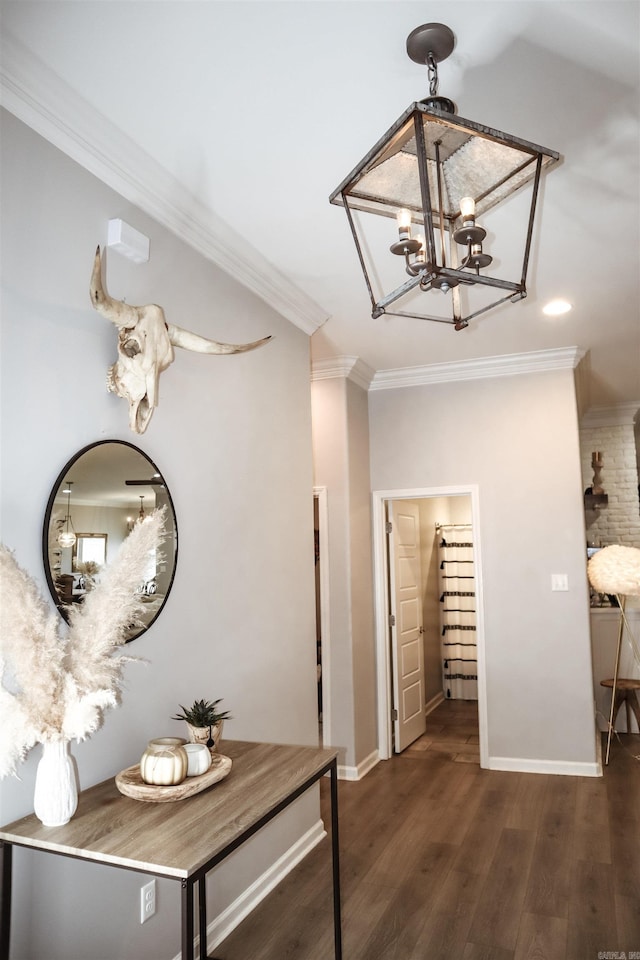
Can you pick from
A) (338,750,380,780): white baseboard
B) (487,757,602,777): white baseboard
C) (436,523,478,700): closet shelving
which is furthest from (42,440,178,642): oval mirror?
(436,523,478,700): closet shelving

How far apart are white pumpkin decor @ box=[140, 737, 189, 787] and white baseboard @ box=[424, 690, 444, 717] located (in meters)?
4.72

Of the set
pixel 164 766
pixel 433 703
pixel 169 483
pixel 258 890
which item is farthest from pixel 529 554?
pixel 164 766

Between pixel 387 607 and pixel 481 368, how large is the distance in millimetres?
1908

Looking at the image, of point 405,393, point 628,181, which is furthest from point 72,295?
point 405,393

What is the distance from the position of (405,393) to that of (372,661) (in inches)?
80.1

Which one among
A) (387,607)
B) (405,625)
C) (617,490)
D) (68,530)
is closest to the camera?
(68,530)

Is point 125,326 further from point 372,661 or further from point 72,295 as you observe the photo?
point 372,661

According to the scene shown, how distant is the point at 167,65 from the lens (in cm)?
195

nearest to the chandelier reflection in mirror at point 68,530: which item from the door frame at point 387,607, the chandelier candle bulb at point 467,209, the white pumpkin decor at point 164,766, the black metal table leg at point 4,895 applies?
the white pumpkin decor at point 164,766

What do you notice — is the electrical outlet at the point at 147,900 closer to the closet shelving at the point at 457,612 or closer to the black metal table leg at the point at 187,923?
the black metal table leg at the point at 187,923

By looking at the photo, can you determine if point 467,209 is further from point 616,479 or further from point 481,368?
point 616,479

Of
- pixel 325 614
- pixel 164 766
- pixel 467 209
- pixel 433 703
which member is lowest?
pixel 433 703

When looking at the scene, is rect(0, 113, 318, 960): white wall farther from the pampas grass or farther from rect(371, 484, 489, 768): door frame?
rect(371, 484, 489, 768): door frame

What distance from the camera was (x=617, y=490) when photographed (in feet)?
22.3
